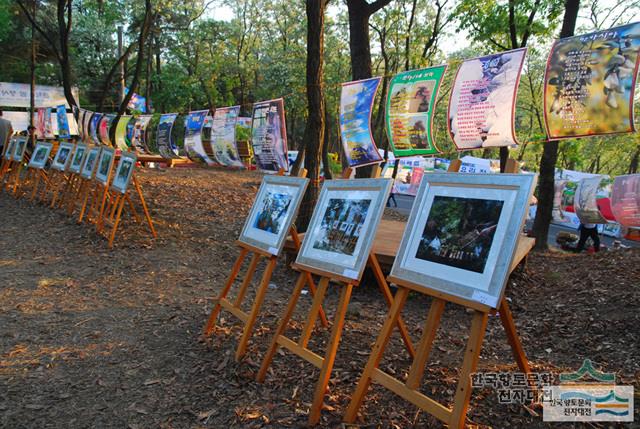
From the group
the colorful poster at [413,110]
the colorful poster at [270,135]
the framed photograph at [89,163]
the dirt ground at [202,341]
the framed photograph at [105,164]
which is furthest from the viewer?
the framed photograph at [89,163]

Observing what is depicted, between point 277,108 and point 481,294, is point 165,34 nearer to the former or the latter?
point 277,108

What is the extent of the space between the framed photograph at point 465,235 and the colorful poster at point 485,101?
2.34 meters

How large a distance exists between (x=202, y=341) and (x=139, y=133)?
25.8 ft

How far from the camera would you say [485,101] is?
4668 mm

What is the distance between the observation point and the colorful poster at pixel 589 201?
9.45m

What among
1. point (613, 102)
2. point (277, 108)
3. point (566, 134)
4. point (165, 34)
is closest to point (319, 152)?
point (277, 108)

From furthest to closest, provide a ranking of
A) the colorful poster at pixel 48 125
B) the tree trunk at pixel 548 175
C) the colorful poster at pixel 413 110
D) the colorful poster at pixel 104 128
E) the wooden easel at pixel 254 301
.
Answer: the colorful poster at pixel 48 125 → the colorful poster at pixel 104 128 → the tree trunk at pixel 548 175 → the colorful poster at pixel 413 110 → the wooden easel at pixel 254 301

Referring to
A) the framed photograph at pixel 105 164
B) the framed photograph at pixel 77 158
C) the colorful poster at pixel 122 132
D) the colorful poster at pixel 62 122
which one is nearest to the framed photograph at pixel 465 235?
the framed photograph at pixel 105 164

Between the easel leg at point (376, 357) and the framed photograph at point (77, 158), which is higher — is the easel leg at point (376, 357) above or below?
below

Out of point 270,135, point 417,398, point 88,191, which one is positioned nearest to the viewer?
point 417,398

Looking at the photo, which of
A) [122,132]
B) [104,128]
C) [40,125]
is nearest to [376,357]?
[122,132]

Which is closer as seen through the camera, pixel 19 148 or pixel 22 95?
pixel 19 148

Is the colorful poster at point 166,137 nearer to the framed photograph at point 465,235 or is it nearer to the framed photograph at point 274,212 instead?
the framed photograph at point 274,212

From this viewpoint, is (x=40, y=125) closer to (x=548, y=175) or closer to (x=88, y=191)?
(x=88, y=191)
